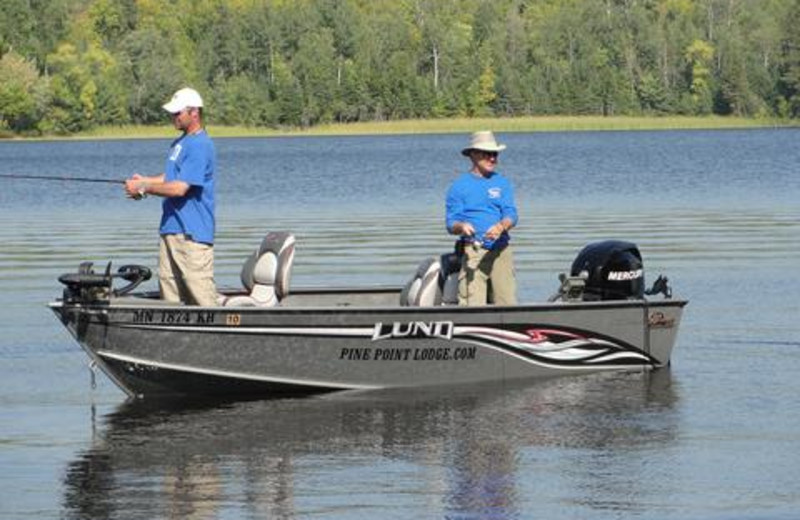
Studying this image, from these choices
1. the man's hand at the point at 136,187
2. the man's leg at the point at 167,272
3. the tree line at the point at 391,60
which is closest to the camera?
the man's hand at the point at 136,187

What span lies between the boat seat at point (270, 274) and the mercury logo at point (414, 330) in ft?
2.95

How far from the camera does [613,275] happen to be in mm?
15344

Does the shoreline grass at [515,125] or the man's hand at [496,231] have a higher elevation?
the shoreline grass at [515,125]

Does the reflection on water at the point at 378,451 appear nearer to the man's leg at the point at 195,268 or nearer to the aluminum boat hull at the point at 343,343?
the aluminum boat hull at the point at 343,343

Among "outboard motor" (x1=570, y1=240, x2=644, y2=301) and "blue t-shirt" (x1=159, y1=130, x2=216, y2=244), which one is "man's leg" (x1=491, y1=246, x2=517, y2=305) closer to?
"outboard motor" (x1=570, y1=240, x2=644, y2=301)

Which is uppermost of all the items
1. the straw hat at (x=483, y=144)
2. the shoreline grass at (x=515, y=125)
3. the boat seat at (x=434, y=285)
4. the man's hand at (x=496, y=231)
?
the shoreline grass at (x=515, y=125)

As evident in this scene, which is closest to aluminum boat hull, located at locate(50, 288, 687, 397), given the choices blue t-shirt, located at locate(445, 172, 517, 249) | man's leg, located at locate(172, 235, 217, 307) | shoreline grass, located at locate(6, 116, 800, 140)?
man's leg, located at locate(172, 235, 217, 307)

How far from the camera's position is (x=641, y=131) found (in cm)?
14662

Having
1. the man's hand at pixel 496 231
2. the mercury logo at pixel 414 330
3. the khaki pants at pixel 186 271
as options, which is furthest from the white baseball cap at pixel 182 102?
the man's hand at pixel 496 231

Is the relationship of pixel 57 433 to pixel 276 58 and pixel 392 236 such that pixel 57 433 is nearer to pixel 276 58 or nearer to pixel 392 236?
pixel 392 236

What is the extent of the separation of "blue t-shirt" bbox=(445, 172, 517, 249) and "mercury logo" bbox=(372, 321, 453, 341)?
76cm

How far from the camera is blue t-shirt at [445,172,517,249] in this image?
48.8ft

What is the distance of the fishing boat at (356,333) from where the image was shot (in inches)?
552

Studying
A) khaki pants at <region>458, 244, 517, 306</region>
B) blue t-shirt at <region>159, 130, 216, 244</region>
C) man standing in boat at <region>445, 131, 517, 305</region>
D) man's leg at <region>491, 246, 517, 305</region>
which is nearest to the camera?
blue t-shirt at <region>159, 130, 216, 244</region>
